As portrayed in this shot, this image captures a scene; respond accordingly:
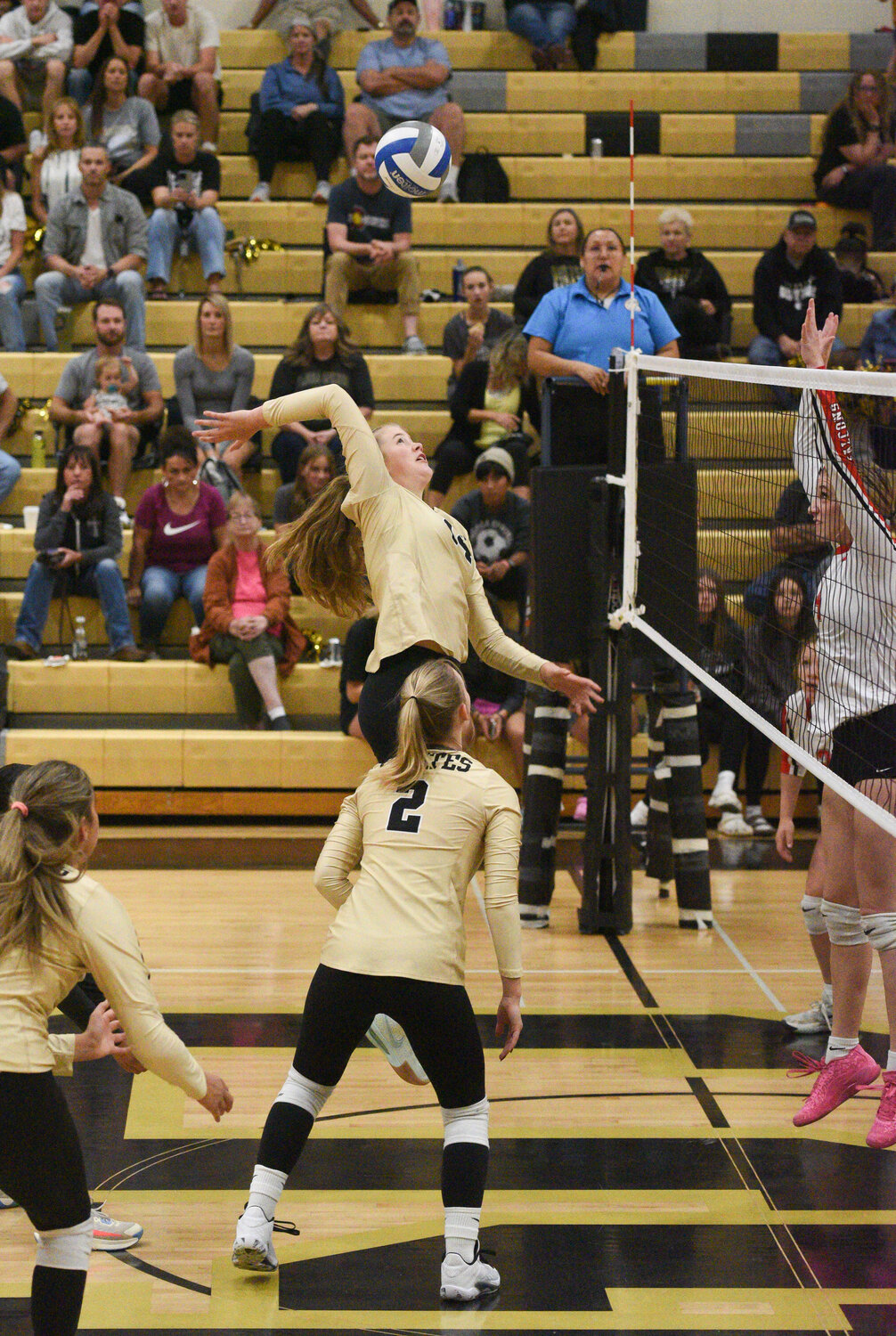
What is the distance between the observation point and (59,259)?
427 inches

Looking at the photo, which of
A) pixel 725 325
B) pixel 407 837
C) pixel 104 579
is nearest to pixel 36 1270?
pixel 407 837

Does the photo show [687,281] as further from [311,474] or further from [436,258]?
[311,474]

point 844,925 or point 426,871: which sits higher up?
point 426,871

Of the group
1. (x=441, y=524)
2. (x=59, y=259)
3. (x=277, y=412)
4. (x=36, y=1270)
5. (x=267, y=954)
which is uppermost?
(x=59, y=259)

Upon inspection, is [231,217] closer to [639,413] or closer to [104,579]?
[104,579]

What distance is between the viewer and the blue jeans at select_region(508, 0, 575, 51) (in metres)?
13.1

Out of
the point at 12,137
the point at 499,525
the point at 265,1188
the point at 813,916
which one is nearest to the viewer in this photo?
the point at 265,1188

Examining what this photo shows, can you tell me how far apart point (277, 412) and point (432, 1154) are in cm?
214

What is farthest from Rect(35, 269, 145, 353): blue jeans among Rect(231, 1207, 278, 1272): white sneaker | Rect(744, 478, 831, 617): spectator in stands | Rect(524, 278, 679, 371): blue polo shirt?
Rect(231, 1207, 278, 1272): white sneaker

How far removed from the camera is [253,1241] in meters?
3.54

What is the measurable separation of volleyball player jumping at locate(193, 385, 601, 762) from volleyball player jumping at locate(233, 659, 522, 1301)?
56 centimetres

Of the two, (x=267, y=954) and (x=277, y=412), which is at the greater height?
(x=277, y=412)

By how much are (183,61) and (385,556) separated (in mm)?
9517

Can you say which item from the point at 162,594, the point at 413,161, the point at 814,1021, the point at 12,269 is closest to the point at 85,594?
the point at 162,594
